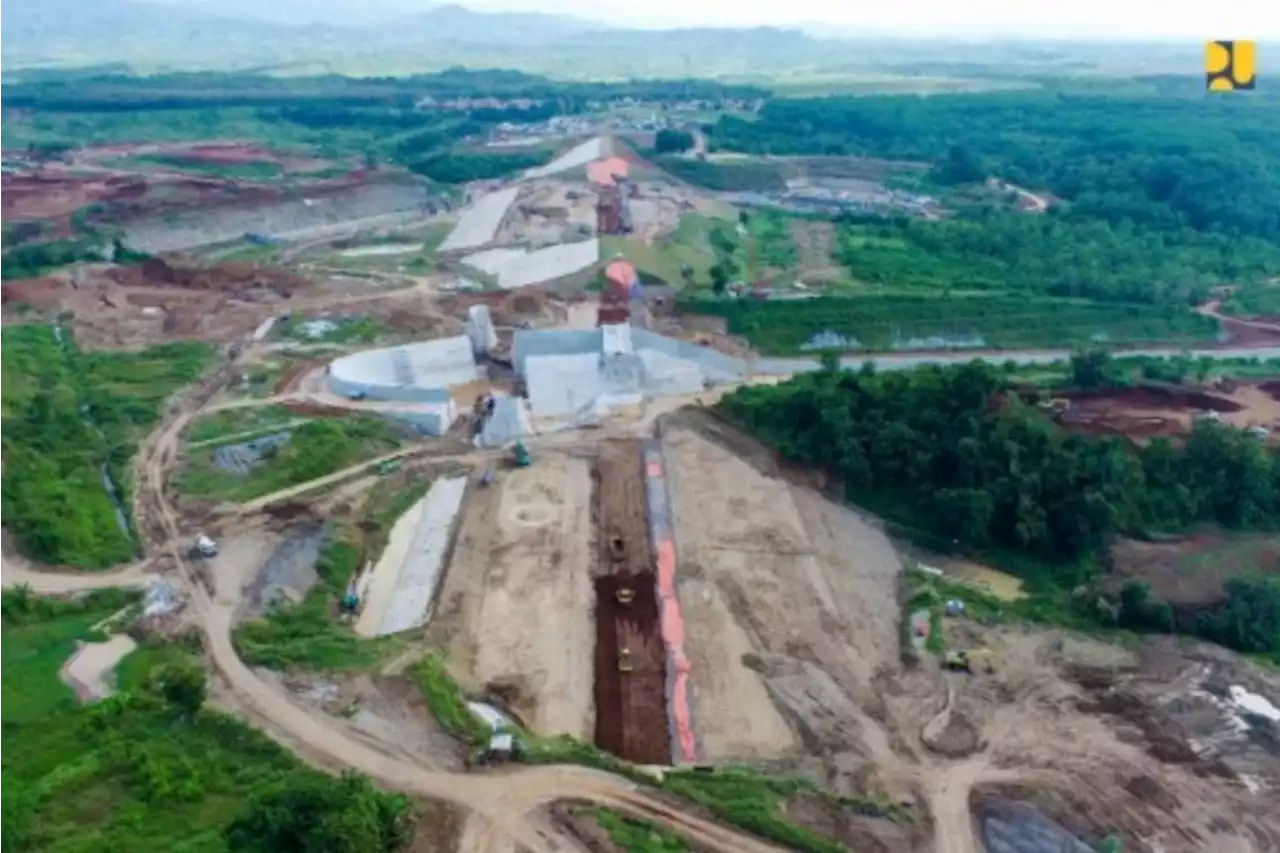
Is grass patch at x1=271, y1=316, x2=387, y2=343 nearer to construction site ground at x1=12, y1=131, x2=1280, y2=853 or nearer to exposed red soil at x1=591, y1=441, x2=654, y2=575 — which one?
construction site ground at x1=12, y1=131, x2=1280, y2=853

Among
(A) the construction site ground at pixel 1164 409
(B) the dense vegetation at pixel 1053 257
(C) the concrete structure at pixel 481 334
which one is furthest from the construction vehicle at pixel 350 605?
(B) the dense vegetation at pixel 1053 257

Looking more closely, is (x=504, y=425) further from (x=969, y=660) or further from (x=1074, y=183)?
(x=1074, y=183)

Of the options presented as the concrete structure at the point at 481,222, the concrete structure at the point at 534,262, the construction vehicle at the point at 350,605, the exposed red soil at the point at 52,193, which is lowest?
the construction vehicle at the point at 350,605

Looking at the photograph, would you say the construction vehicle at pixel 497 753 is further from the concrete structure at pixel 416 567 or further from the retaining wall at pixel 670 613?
the concrete structure at pixel 416 567

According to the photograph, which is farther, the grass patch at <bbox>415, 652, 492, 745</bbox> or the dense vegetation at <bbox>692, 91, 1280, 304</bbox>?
the dense vegetation at <bbox>692, 91, 1280, 304</bbox>

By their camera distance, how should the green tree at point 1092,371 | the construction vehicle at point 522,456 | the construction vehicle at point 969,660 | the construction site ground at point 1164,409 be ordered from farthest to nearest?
the green tree at point 1092,371, the construction vehicle at point 522,456, the construction site ground at point 1164,409, the construction vehicle at point 969,660

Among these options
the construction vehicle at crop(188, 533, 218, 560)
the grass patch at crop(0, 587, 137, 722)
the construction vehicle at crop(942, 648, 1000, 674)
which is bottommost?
the construction vehicle at crop(942, 648, 1000, 674)

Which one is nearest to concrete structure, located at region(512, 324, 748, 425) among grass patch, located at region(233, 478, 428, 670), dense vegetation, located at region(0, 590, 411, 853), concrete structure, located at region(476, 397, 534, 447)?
concrete structure, located at region(476, 397, 534, 447)
